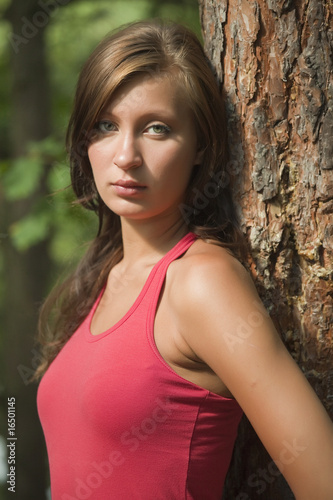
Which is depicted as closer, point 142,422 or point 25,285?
point 142,422

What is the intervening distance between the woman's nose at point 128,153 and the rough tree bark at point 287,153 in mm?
349

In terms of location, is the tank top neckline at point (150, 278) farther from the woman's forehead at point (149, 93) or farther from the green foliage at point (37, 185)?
the green foliage at point (37, 185)

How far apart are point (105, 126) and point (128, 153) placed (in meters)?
0.18

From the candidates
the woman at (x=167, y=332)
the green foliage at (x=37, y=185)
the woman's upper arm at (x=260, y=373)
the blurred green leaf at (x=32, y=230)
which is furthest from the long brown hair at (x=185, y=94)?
the blurred green leaf at (x=32, y=230)

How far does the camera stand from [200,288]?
4.89 ft

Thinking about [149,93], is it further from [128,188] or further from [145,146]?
[128,188]

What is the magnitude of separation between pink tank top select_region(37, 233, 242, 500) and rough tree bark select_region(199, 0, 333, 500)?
0.90 ft

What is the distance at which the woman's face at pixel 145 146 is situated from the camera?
1.67m

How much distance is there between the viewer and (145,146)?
1680mm

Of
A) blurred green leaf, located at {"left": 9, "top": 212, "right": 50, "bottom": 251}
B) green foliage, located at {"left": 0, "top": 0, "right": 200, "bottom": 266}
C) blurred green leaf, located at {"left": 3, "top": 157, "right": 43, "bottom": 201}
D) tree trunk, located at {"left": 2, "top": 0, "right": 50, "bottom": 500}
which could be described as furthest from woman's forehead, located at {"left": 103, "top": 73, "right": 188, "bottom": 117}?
tree trunk, located at {"left": 2, "top": 0, "right": 50, "bottom": 500}

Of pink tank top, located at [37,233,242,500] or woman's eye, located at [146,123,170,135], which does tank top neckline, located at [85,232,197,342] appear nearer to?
pink tank top, located at [37,233,242,500]

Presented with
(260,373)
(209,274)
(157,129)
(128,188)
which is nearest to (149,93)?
(157,129)

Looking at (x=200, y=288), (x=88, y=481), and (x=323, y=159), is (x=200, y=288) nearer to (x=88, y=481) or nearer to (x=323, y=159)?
(x=323, y=159)

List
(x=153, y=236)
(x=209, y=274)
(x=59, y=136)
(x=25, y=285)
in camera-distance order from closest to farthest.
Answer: (x=209, y=274) → (x=153, y=236) → (x=59, y=136) → (x=25, y=285)
